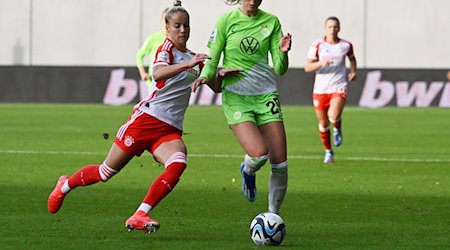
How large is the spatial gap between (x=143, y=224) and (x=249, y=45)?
2193 millimetres

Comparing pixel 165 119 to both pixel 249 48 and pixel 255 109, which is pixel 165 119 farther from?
pixel 249 48

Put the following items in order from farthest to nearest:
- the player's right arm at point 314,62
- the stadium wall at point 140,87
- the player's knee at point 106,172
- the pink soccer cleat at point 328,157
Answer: the stadium wall at point 140,87
the player's right arm at point 314,62
the pink soccer cleat at point 328,157
the player's knee at point 106,172

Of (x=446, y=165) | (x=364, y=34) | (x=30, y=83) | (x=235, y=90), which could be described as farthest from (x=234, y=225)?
(x=364, y=34)

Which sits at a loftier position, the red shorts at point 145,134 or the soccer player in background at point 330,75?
the red shorts at point 145,134

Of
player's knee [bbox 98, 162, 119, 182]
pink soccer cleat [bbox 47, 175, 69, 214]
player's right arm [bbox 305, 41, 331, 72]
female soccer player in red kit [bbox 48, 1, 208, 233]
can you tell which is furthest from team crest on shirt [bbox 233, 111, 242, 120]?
player's right arm [bbox 305, 41, 331, 72]

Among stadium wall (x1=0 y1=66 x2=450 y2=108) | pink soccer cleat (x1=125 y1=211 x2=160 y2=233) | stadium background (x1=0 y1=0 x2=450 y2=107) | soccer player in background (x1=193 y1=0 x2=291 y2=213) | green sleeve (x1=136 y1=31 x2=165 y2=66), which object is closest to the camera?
pink soccer cleat (x1=125 y1=211 x2=160 y2=233)

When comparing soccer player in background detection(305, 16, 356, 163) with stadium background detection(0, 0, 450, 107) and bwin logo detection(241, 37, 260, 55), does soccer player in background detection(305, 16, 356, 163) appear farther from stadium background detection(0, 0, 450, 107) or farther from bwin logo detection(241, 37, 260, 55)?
stadium background detection(0, 0, 450, 107)

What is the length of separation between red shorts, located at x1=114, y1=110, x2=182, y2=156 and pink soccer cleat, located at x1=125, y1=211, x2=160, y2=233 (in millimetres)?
834

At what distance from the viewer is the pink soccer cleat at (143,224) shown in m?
11.0

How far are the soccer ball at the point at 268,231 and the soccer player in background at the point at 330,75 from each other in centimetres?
1066

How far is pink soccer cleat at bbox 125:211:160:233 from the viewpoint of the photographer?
11008 millimetres

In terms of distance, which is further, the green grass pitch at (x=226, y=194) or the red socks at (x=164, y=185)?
the green grass pitch at (x=226, y=194)

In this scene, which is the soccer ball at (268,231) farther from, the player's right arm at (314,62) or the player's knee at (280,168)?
the player's right arm at (314,62)

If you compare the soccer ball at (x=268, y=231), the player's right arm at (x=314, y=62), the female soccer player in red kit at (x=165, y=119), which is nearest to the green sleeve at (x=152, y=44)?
the player's right arm at (x=314, y=62)
